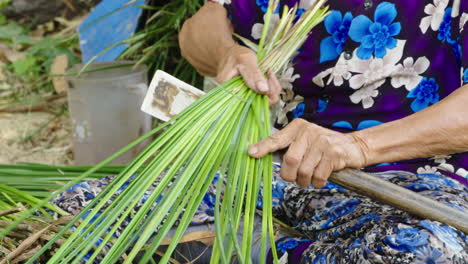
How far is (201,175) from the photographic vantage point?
3.70 feet

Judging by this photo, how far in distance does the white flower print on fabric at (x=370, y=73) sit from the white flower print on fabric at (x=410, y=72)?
0.05 feet

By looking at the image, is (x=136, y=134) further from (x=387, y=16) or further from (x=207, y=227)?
(x=387, y=16)

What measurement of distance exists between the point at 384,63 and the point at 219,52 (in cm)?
48

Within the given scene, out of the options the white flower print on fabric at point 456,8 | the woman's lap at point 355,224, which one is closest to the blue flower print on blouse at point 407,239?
the woman's lap at point 355,224

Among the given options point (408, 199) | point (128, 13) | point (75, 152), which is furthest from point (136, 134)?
point (408, 199)

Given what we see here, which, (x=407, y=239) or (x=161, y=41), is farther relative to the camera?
(x=161, y=41)

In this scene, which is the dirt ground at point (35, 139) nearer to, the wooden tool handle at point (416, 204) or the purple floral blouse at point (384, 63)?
the purple floral blouse at point (384, 63)

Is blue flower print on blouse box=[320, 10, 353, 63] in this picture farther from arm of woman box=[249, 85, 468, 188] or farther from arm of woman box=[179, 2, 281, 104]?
arm of woman box=[249, 85, 468, 188]

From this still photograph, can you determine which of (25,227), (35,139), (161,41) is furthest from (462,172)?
(35,139)

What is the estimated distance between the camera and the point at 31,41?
126 inches

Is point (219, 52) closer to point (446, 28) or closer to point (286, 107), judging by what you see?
point (286, 107)

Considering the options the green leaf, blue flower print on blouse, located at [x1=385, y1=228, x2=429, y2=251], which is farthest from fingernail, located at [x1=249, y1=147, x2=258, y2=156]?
the green leaf

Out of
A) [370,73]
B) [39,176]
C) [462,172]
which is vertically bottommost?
[39,176]

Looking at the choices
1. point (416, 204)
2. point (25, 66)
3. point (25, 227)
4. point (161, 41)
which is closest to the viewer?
point (416, 204)
